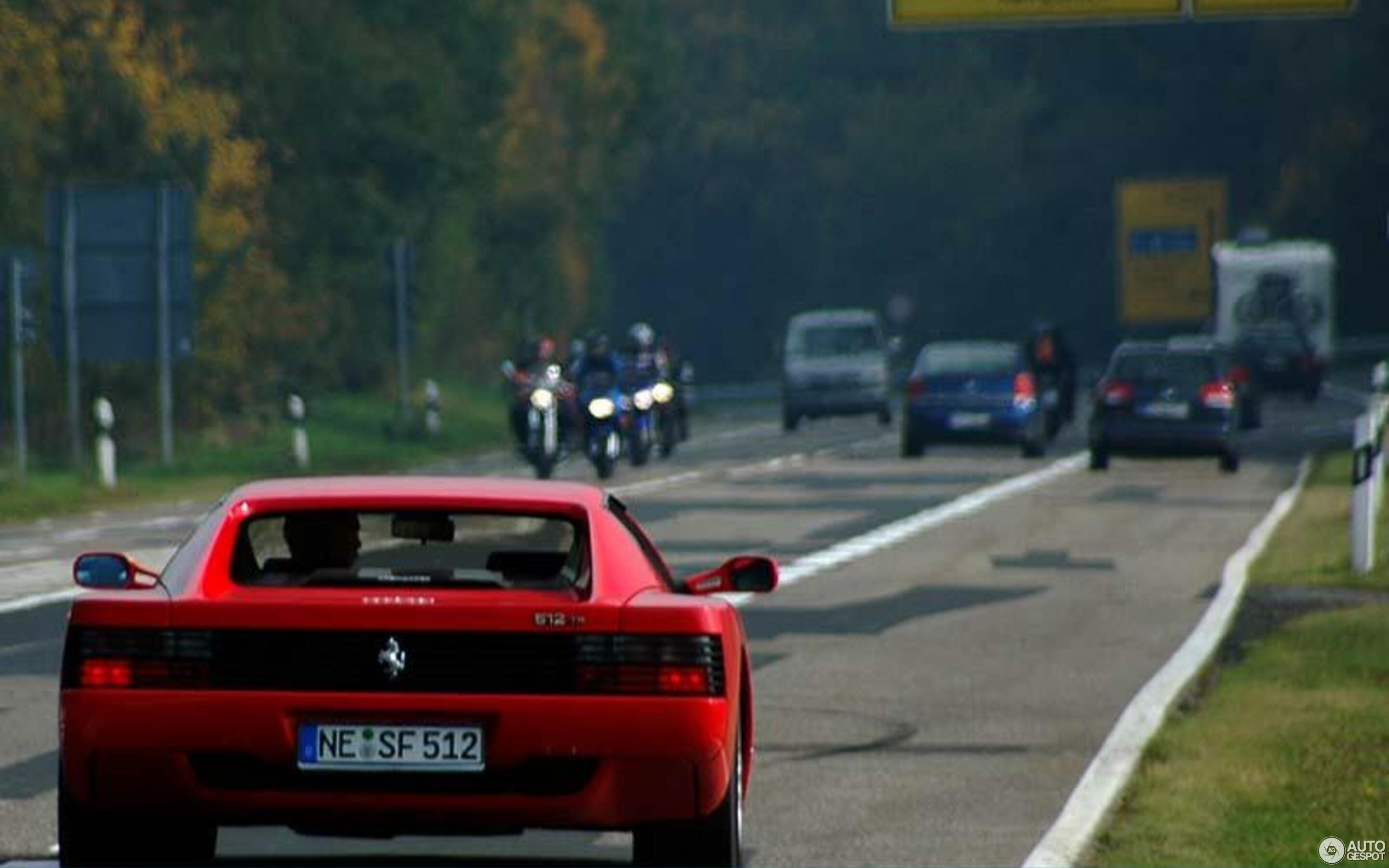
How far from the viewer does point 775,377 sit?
4181 inches

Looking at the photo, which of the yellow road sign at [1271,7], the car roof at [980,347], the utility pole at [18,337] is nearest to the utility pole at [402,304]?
the car roof at [980,347]

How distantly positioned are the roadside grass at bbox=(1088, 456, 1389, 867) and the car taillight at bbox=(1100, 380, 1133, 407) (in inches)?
881

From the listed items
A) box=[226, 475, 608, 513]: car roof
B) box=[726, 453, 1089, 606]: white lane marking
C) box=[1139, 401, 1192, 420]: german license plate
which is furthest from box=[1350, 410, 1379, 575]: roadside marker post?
box=[1139, 401, 1192, 420]: german license plate

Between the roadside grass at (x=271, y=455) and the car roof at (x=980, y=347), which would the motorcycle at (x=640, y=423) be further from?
the car roof at (x=980, y=347)

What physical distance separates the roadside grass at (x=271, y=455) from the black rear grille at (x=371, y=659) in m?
26.6

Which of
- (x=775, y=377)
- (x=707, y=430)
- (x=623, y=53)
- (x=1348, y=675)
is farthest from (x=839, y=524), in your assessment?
(x=775, y=377)

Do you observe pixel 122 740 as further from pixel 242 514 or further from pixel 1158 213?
pixel 1158 213

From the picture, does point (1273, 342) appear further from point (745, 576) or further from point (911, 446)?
point (745, 576)

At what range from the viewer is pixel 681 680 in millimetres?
9977

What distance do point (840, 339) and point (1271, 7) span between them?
2877 centimetres

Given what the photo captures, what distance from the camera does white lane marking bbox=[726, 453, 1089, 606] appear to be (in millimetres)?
27844

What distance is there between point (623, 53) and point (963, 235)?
19.5 meters

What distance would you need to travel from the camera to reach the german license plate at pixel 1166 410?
44.7 m

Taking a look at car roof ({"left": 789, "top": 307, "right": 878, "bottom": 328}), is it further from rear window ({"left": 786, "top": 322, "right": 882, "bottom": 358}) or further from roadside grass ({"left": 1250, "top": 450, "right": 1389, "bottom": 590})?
roadside grass ({"left": 1250, "top": 450, "right": 1389, "bottom": 590})
